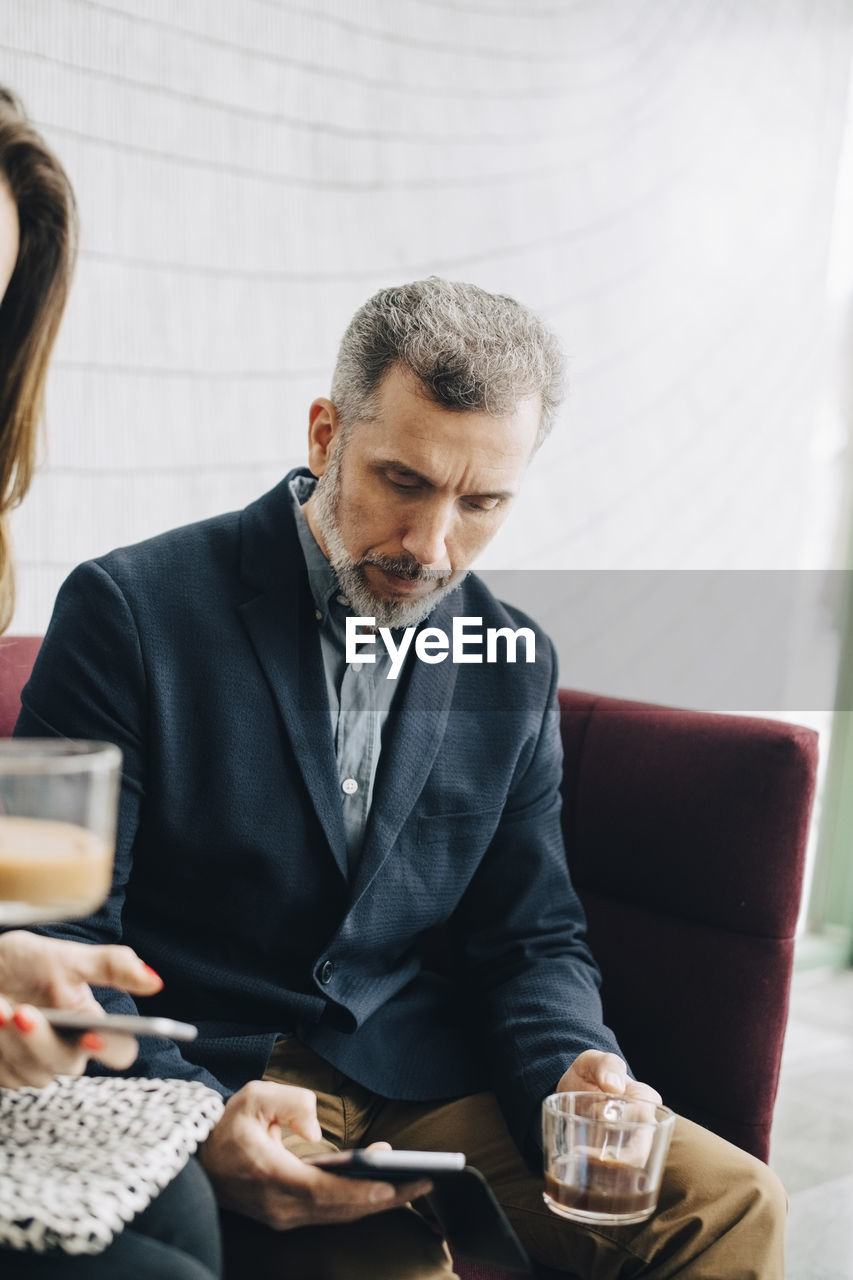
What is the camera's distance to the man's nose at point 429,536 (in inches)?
51.8

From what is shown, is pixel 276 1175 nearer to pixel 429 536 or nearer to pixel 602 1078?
pixel 602 1078

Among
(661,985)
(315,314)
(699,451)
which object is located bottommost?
(661,985)

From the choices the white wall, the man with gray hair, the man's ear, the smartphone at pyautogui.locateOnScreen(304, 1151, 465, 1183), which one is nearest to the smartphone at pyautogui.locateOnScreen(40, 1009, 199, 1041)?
the smartphone at pyautogui.locateOnScreen(304, 1151, 465, 1183)

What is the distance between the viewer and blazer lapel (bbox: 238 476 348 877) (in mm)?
1312

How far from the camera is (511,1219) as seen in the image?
1.25m

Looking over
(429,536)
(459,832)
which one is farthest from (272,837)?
(429,536)

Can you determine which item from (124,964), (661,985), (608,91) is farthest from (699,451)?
(124,964)

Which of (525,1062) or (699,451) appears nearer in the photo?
(525,1062)

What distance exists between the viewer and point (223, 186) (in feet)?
6.22

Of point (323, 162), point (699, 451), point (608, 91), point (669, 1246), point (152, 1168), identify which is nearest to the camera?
point (152, 1168)

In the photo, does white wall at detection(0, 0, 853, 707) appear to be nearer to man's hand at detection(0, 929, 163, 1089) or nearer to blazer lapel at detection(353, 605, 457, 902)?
blazer lapel at detection(353, 605, 457, 902)

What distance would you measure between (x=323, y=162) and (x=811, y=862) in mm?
2618

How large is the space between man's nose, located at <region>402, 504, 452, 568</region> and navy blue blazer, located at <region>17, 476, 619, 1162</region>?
16 cm

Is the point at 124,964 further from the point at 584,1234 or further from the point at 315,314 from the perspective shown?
the point at 315,314
